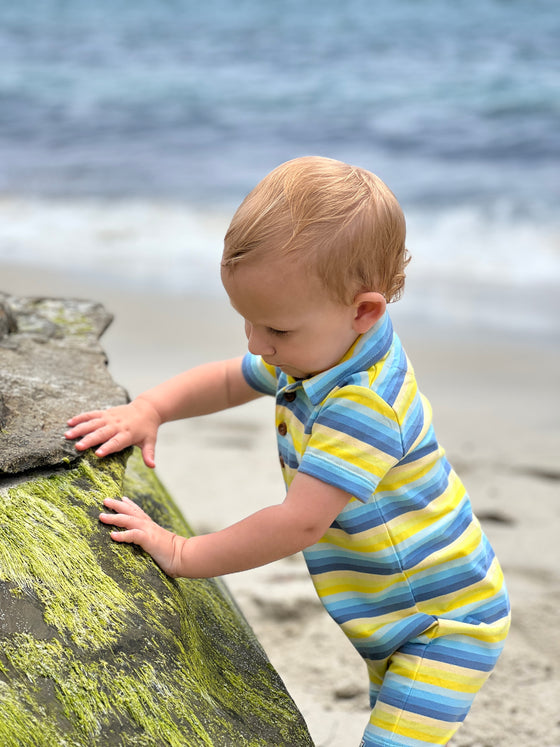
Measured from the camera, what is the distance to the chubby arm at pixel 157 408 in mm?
1708

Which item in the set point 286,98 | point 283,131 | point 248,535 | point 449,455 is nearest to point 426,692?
point 248,535

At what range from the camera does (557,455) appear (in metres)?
3.68

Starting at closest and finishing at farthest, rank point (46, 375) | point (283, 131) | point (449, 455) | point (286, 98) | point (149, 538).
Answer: point (149, 538)
point (46, 375)
point (449, 455)
point (283, 131)
point (286, 98)

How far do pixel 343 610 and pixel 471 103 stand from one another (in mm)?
9053

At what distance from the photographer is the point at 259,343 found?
150cm

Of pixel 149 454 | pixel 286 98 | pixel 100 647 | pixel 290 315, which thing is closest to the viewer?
pixel 100 647

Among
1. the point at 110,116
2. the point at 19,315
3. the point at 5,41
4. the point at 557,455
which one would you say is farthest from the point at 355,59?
the point at 19,315

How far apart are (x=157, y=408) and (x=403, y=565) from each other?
641 millimetres

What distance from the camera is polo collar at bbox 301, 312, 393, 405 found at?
151 centimetres

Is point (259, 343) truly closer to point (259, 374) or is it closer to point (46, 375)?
point (259, 374)

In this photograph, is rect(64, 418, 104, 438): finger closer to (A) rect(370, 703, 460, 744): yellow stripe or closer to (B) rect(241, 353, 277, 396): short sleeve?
(B) rect(241, 353, 277, 396): short sleeve

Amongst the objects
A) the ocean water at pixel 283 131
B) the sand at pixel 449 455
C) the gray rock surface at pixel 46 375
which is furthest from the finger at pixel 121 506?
the ocean water at pixel 283 131

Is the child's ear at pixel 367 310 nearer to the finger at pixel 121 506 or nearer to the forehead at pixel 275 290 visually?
the forehead at pixel 275 290

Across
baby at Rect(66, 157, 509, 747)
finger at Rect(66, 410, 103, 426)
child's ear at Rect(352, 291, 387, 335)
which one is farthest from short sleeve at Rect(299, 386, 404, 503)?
finger at Rect(66, 410, 103, 426)
